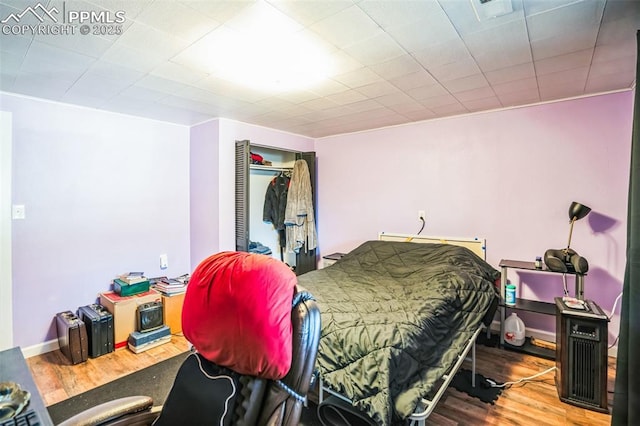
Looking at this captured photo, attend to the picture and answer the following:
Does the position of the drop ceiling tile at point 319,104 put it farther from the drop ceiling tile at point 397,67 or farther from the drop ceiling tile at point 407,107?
the drop ceiling tile at point 397,67

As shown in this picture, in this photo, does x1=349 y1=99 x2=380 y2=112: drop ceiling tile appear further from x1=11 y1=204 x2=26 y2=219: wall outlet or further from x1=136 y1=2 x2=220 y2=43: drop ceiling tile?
x1=11 y1=204 x2=26 y2=219: wall outlet

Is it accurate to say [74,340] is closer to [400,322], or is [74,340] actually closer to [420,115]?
[400,322]

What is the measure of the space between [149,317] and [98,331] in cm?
41

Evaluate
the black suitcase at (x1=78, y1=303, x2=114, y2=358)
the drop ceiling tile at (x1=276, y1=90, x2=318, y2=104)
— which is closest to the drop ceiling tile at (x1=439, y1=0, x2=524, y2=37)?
the drop ceiling tile at (x1=276, y1=90, x2=318, y2=104)

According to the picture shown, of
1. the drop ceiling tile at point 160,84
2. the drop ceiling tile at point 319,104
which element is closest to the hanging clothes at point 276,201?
the drop ceiling tile at point 319,104

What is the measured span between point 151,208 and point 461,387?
3466 mm

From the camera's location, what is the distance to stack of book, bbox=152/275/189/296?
3.27 meters

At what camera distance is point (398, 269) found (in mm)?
3043

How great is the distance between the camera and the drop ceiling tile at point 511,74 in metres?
2.22

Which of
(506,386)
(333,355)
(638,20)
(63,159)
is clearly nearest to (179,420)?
(333,355)

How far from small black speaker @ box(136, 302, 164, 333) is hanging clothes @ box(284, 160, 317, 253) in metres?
1.71

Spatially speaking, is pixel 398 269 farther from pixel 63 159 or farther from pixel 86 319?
pixel 63 159

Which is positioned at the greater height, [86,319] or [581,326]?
[581,326]

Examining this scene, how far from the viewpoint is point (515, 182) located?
3156mm
